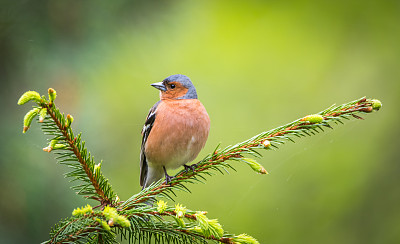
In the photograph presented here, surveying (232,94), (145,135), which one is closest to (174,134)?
(145,135)

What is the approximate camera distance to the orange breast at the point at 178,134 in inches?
121

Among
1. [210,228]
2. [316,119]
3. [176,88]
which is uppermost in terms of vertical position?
[176,88]

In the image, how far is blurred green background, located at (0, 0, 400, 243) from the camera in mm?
2812

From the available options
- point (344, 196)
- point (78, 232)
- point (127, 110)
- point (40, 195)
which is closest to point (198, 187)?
point (127, 110)

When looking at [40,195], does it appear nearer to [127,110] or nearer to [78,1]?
[78,1]

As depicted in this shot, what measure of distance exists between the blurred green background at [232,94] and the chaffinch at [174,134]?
14.5 inches

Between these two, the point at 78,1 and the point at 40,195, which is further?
the point at 78,1

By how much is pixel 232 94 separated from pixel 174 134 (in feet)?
9.05

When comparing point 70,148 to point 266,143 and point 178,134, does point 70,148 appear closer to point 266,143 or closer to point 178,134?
point 266,143

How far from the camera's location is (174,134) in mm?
3090

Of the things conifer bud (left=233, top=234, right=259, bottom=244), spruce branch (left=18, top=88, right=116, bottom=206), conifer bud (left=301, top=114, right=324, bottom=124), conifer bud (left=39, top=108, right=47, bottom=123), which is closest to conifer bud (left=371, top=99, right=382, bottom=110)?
conifer bud (left=301, top=114, right=324, bottom=124)

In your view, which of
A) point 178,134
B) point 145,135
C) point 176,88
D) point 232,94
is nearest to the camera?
point 178,134

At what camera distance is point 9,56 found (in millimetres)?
2807

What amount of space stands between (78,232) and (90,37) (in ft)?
5.75
